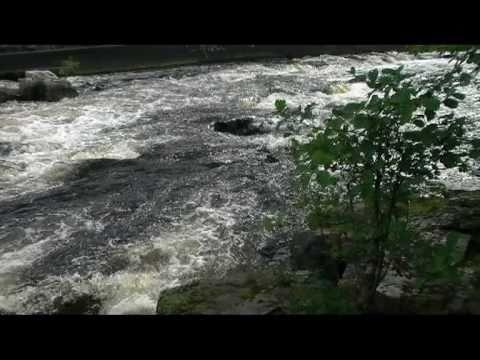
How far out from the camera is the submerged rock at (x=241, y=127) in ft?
32.1

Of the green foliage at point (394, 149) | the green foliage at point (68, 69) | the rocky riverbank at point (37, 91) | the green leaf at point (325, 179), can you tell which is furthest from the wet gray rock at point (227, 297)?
the green foliage at point (68, 69)

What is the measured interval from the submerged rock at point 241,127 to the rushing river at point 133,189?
27 centimetres

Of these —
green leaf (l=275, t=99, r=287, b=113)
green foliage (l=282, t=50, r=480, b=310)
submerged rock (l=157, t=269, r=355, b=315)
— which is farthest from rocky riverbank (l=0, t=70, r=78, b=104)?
green foliage (l=282, t=50, r=480, b=310)

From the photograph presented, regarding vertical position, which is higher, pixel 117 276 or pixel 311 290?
pixel 311 290

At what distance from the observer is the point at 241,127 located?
999 centimetres

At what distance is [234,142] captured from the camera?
9.30m

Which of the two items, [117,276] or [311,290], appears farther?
[117,276]

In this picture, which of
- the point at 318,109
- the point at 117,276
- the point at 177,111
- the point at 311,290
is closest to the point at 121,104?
the point at 177,111

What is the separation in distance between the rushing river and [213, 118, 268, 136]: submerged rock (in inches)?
10.4

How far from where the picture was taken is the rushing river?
4.81 m

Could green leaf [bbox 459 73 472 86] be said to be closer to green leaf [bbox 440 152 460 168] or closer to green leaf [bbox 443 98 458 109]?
green leaf [bbox 443 98 458 109]
